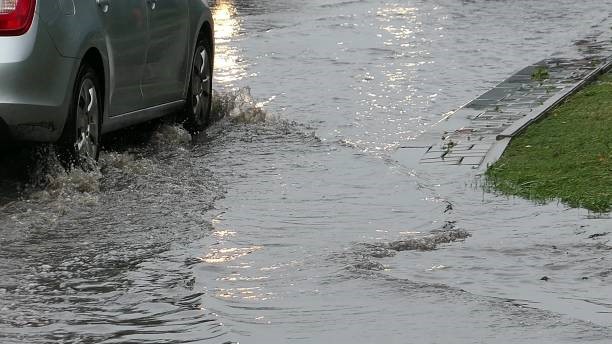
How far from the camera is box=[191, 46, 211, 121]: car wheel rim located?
12.6 meters

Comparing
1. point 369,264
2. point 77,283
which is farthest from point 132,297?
point 369,264

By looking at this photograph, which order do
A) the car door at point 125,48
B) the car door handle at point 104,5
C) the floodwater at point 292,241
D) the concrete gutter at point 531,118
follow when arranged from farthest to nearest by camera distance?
the concrete gutter at point 531,118 < the car door at point 125,48 < the car door handle at point 104,5 < the floodwater at point 292,241

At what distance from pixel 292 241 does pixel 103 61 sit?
7.71 feet

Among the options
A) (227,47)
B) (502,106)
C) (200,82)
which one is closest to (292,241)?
(200,82)

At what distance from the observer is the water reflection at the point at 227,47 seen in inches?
630

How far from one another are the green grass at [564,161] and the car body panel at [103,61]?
2459mm

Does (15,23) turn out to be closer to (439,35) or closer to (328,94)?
(328,94)

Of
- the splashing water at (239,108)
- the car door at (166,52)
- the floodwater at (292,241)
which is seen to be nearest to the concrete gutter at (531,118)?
the floodwater at (292,241)

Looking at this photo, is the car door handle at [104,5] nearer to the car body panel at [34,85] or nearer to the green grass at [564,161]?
the car body panel at [34,85]

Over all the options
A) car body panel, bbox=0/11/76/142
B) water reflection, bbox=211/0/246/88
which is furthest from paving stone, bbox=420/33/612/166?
car body panel, bbox=0/11/76/142

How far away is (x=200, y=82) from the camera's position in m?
12.7

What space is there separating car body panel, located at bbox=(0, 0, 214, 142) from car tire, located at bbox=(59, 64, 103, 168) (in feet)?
0.36

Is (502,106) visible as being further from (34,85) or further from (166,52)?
(34,85)

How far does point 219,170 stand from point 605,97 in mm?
4310
